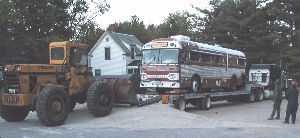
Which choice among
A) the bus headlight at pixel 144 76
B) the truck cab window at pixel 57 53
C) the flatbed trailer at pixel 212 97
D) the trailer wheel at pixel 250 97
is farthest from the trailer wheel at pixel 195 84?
the truck cab window at pixel 57 53

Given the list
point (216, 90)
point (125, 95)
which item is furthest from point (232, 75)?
point (125, 95)

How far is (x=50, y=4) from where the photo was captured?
134 ft

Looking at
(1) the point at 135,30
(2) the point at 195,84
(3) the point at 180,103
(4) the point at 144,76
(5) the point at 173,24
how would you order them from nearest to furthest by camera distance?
(3) the point at 180,103, (4) the point at 144,76, (2) the point at 195,84, (5) the point at 173,24, (1) the point at 135,30

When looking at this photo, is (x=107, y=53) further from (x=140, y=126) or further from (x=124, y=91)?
(x=140, y=126)

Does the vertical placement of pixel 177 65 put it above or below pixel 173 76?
above

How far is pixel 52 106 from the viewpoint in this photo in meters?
13.2

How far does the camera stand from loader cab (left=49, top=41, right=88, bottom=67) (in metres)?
14.6

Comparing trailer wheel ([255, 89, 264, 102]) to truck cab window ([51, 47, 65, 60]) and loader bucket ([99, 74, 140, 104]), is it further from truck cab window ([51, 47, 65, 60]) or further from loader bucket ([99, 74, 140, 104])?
truck cab window ([51, 47, 65, 60])

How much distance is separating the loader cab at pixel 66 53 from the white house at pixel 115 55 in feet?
108

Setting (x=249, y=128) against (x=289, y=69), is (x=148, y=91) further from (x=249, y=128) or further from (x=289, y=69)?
(x=289, y=69)

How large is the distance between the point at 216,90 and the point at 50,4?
22.9 m

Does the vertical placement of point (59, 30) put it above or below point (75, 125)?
above

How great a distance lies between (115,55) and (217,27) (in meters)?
13.1

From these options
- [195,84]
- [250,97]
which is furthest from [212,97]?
[250,97]
